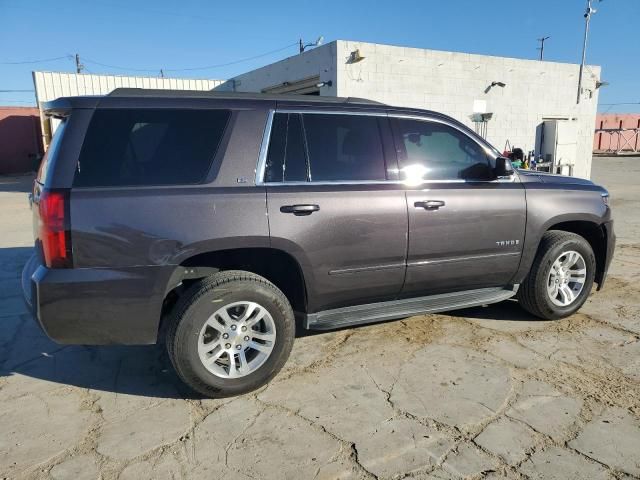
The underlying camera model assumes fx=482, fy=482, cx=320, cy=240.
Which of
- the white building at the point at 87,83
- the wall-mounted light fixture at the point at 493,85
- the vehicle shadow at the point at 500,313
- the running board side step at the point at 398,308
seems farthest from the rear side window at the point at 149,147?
the white building at the point at 87,83

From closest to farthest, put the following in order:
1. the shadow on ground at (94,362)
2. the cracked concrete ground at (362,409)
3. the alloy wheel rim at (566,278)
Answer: the cracked concrete ground at (362,409)
the shadow on ground at (94,362)
the alloy wheel rim at (566,278)

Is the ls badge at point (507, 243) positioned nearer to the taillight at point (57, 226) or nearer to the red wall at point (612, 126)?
the taillight at point (57, 226)

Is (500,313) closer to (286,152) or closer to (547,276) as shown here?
(547,276)

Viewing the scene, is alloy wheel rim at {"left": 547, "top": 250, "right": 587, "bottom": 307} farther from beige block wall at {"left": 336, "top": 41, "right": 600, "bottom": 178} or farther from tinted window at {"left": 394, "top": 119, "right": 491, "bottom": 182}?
beige block wall at {"left": 336, "top": 41, "right": 600, "bottom": 178}

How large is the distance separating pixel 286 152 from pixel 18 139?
2726 centimetres

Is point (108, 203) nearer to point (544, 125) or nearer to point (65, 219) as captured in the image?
point (65, 219)

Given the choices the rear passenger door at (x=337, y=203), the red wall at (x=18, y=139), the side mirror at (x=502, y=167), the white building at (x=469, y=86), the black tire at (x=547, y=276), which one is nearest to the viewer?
the rear passenger door at (x=337, y=203)

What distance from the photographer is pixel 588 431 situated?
2832 mm

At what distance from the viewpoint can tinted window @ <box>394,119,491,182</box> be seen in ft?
12.6

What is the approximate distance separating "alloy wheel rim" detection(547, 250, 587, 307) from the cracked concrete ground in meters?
0.24

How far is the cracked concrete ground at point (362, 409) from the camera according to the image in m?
2.58

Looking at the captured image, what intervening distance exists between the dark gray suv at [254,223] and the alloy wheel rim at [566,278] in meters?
0.45

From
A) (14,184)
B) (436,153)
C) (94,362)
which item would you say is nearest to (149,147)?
(94,362)

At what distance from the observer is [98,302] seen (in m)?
2.92
